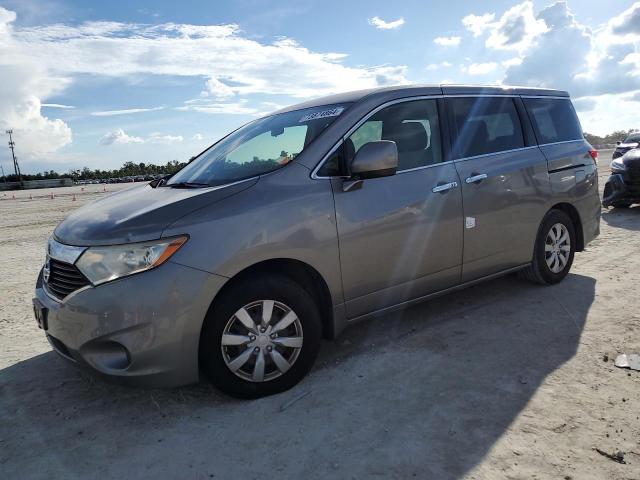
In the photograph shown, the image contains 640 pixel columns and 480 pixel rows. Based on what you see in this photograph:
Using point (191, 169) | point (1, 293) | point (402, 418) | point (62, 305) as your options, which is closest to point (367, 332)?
point (402, 418)

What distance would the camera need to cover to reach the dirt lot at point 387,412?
8.08 ft

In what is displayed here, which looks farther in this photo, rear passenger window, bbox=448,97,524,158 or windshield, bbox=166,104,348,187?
rear passenger window, bbox=448,97,524,158

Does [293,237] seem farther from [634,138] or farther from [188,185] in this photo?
[634,138]

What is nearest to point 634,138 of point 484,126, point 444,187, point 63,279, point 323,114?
point 484,126

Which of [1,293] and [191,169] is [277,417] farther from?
[1,293]

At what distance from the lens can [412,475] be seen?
2.34 m

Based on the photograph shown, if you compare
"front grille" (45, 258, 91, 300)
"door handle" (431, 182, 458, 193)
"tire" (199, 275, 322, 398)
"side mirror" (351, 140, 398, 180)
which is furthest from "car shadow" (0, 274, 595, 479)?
"side mirror" (351, 140, 398, 180)

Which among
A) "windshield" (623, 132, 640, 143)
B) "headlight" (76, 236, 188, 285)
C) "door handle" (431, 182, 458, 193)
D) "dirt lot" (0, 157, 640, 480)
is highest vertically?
"windshield" (623, 132, 640, 143)

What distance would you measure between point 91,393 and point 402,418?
6.68 feet

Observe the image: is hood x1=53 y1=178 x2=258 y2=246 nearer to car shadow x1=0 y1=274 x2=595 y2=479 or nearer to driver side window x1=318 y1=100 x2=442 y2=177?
driver side window x1=318 y1=100 x2=442 y2=177

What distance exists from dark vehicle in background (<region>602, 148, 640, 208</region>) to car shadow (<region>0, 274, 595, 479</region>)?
6463 millimetres

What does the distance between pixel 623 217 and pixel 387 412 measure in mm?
7926

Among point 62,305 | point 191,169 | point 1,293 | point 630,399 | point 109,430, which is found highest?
point 191,169

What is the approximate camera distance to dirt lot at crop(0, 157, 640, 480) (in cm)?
246
